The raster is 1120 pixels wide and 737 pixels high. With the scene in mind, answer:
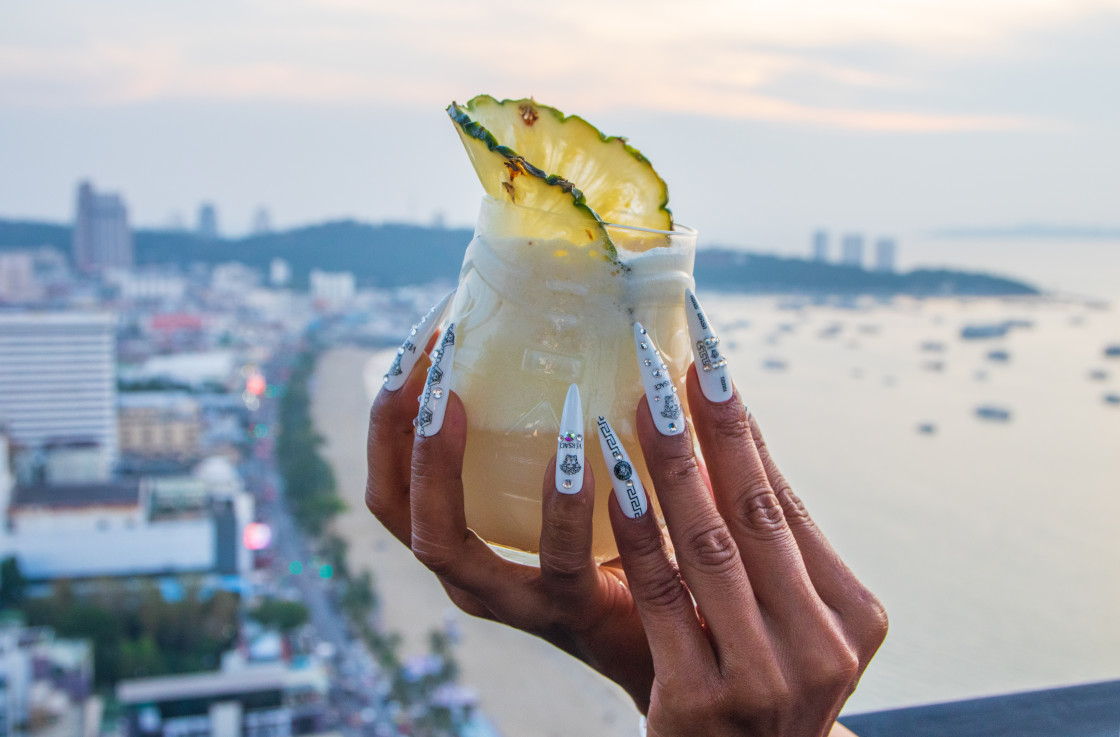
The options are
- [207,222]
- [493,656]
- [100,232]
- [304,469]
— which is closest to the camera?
[493,656]

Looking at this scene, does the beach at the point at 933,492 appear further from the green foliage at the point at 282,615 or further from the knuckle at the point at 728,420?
the knuckle at the point at 728,420

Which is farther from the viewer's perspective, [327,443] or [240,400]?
[240,400]

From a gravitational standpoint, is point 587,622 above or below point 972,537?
above

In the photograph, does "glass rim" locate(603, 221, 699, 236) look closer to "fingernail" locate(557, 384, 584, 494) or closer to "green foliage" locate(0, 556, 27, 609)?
"fingernail" locate(557, 384, 584, 494)

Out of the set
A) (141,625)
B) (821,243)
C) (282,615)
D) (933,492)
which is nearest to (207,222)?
(141,625)

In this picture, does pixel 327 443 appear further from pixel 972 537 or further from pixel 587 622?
pixel 587 622

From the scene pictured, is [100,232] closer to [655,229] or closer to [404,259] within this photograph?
[404,259]

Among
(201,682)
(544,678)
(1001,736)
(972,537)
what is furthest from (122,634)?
(1001,736)
